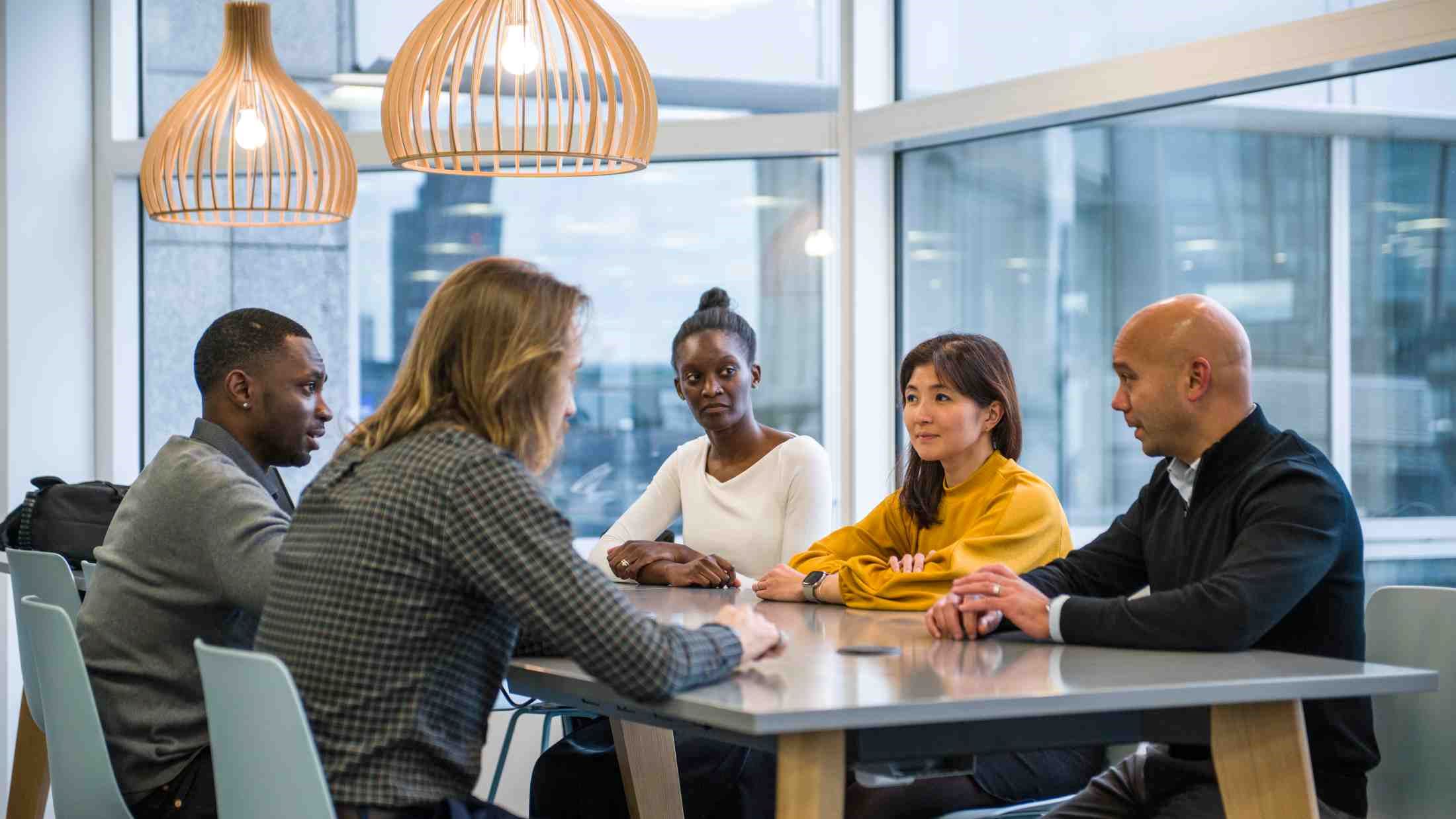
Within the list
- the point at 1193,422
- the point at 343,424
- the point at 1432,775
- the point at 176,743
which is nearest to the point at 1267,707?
the point at 1193,422

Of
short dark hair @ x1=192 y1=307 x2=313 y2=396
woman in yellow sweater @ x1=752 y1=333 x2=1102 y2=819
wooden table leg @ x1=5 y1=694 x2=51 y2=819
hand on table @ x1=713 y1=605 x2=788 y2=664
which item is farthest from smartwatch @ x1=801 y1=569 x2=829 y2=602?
wooden table leg @ x1=5 y1=694 x2=51 y2=819

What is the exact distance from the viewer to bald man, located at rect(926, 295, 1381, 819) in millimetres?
1969

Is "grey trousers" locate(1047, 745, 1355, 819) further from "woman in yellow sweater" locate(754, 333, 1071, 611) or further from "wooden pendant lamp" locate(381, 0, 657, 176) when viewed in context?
"wooden pendant lamp" locate(381, 0, 657, 176)

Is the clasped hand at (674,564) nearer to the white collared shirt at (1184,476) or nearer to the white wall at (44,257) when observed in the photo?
the white collared shirt at (1184,476)

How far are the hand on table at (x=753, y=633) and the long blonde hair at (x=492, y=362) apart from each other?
329mm

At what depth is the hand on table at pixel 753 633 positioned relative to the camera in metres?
1.86

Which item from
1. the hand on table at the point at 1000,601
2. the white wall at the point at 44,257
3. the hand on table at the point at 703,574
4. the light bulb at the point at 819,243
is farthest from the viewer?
the white wall at the point at 44,257

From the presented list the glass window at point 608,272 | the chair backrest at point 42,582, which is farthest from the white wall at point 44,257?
the chair backrest at point 42,582

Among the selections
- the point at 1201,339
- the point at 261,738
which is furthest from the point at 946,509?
the point at 261,738

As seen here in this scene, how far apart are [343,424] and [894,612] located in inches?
118

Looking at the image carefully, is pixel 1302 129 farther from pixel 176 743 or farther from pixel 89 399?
pixel 89 399

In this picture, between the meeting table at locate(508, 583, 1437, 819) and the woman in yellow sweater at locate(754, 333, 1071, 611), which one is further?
the woman in yellow sweater at locate(754, 333, 1071, 611)

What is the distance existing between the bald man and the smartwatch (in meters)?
0.42

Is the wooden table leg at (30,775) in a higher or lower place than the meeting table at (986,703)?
lower
